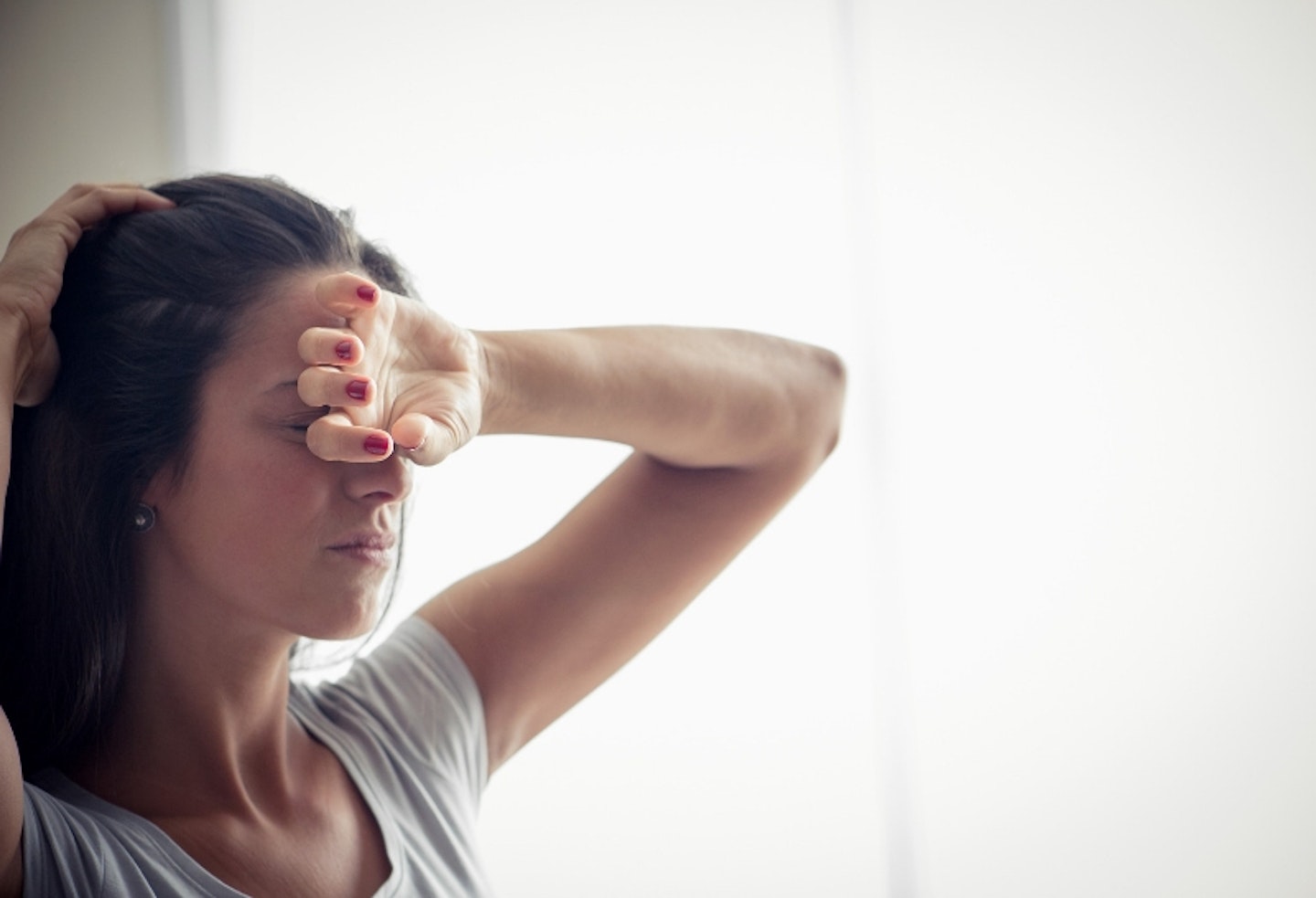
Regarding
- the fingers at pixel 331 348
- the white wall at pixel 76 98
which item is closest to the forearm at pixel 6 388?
the fingers at pixel 331 348

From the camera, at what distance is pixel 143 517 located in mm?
845

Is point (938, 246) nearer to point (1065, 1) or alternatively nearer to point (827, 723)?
point (1065, 1)

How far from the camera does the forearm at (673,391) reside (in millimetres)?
954

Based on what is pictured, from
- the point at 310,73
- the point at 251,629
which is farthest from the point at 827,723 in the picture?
the point at 310,73

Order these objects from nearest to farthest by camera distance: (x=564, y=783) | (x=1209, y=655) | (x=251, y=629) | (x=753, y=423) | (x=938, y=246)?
(x=251, y=629) < (x=753, y=423) < (x=1209, y=655) < (x=938, y=246) < (x=564, y=783)

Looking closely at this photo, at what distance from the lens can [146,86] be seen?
1561 millimetres

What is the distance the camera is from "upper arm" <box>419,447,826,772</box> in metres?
1.01

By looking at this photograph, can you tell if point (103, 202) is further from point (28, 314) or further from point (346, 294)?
point (346, 294)

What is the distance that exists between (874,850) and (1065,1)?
1.19m

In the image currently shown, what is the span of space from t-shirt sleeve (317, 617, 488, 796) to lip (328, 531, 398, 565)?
0.19 metres

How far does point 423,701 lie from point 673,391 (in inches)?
14.4

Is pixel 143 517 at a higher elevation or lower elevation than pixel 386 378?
lower

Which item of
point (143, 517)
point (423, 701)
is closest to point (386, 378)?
point (143, 517)

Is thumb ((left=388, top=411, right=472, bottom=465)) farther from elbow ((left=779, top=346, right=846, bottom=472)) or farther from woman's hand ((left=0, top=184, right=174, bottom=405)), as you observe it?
elbow ((left=779, top=346, right=846, bottom=472))
